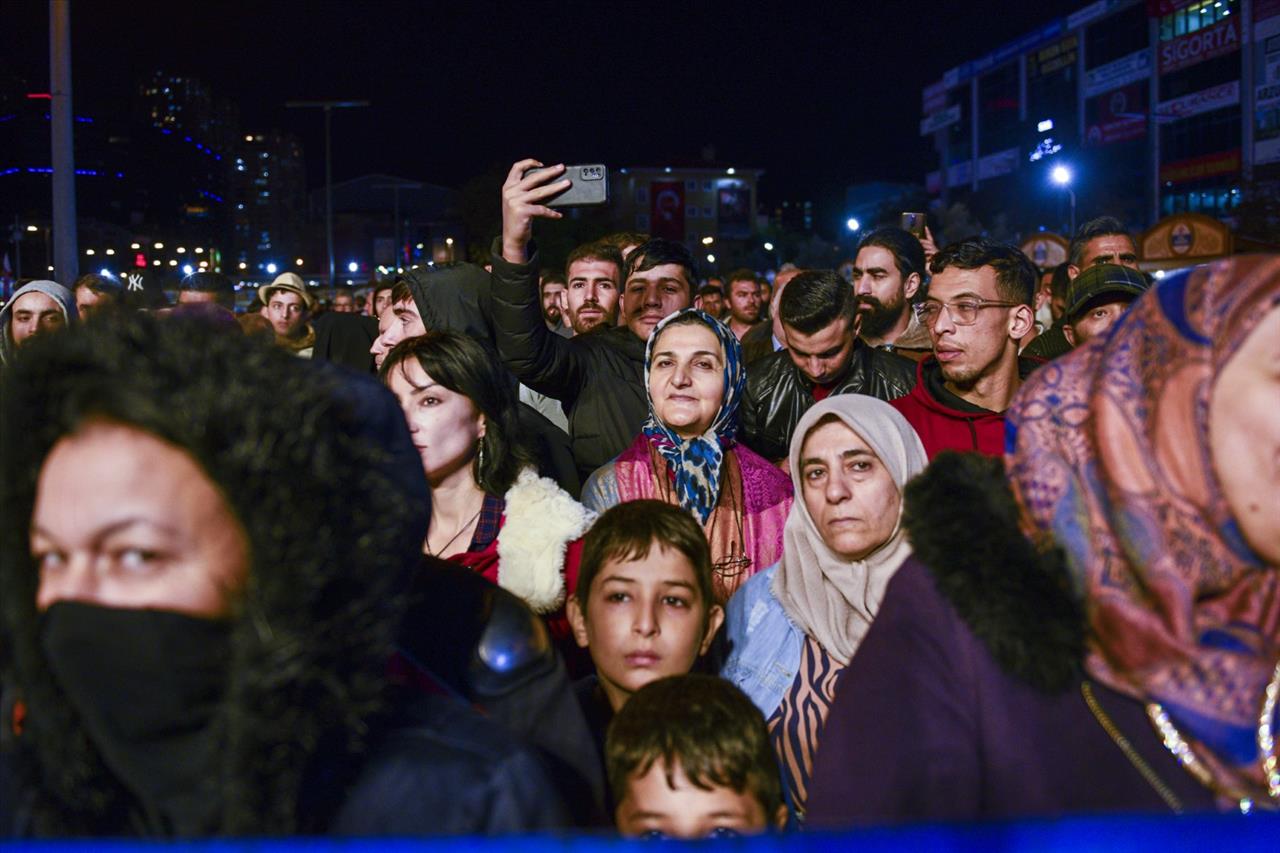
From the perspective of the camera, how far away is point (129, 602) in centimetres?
137

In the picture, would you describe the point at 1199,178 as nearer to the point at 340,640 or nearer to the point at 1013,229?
the point at 1013,229

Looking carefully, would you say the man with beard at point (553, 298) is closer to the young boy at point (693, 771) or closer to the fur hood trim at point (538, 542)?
the fur hood trim at point (538, 542)

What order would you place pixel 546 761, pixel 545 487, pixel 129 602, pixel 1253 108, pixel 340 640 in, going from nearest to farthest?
1. pixel 129 602
2. pixel 340 640
3. pixel 546 761
4. pixel 545 487
5. pixel 1253 108

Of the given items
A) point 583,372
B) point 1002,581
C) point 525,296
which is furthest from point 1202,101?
point 1002,581

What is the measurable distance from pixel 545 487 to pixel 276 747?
209cm

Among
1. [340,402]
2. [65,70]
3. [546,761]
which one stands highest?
[65,70]

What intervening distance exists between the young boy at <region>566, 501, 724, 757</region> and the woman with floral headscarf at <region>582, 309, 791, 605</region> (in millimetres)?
806

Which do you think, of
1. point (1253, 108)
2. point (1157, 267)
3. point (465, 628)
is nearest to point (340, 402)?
point (465, 628)

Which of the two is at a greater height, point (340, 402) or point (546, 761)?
point (340, 402)

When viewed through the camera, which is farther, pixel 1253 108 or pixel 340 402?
pixel 1253 108

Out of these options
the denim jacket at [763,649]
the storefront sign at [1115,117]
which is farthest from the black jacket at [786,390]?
the storefront sign at [1115,117]

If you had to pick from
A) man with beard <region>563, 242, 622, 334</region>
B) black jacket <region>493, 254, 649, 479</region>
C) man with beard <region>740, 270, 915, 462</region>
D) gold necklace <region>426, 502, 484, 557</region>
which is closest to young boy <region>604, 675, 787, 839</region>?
gold necklace <region>426, 502, 484, 557</region>

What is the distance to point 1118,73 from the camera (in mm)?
62094

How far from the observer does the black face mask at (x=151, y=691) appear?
4.47 ft
